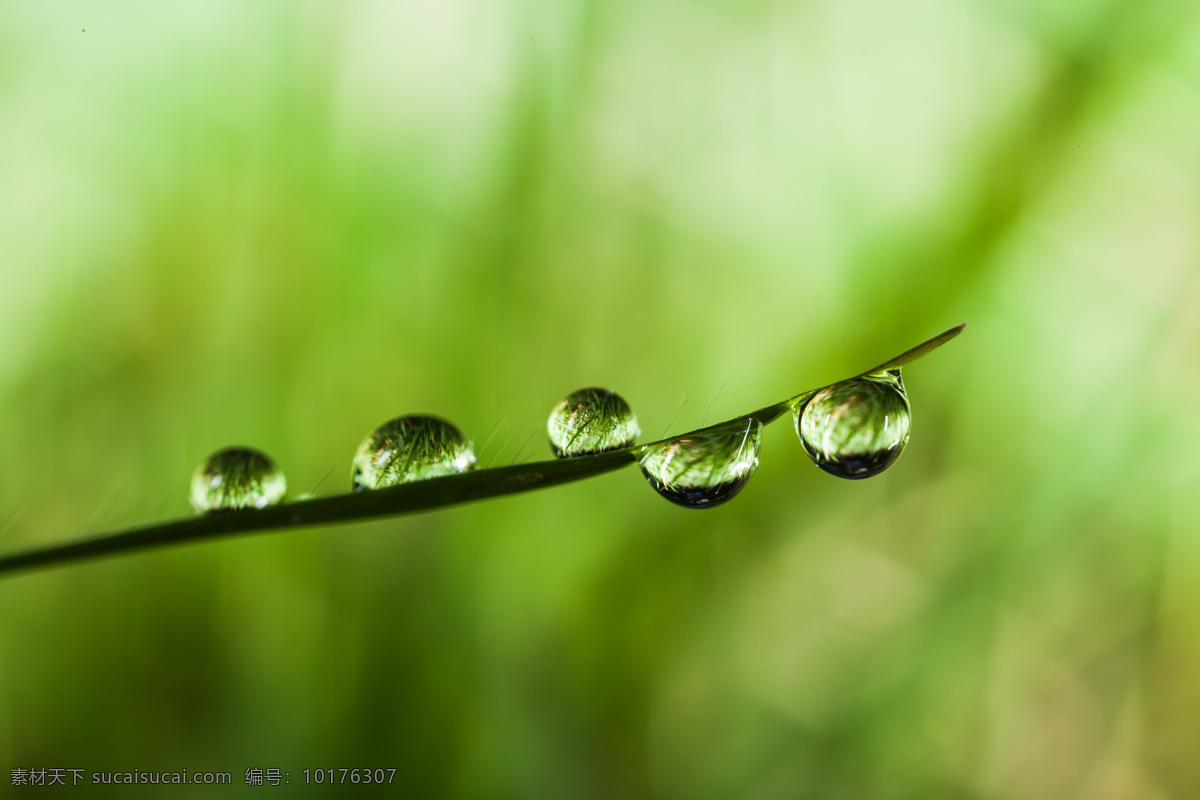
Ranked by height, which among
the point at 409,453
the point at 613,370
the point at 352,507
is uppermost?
the point at 613,370

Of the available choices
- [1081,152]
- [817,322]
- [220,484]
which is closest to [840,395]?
[220,484]

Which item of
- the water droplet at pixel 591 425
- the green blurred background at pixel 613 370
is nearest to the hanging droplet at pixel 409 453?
the water droplet at pixel 591 425

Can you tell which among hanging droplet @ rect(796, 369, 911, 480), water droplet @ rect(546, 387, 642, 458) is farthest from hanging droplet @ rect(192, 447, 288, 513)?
hanging droplet @ rect(796, 369, 911, 480)

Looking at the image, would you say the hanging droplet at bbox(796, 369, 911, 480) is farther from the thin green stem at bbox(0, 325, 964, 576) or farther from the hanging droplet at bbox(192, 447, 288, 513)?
the hanging droplet at bbox(192, 447, 288, 513)

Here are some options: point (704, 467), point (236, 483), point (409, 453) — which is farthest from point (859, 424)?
point (236, 483)

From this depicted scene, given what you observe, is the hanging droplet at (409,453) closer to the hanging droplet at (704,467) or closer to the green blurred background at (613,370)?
the hanging droplet at (704,467)

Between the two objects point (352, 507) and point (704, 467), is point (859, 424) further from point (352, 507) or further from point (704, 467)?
point (352, 507)
